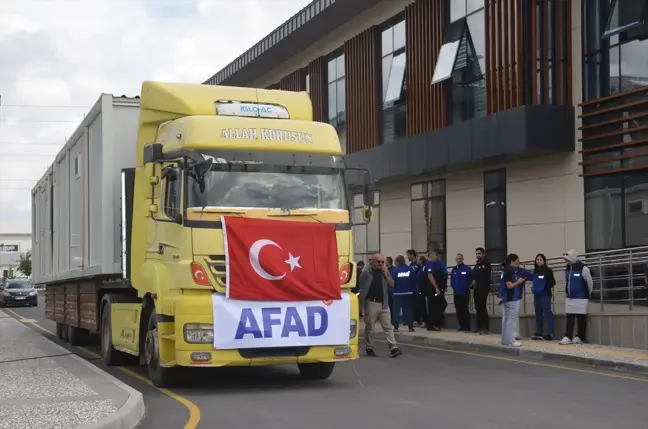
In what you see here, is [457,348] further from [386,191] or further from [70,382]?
[386,191]

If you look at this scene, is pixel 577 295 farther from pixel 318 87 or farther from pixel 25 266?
pixel 25 266

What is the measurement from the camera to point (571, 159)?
2083cm

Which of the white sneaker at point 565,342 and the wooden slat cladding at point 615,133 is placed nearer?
the white sneaker at point 565,342

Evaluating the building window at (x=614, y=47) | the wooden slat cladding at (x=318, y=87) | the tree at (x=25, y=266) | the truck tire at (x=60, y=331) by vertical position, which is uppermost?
the wooden slat cladding at (x=318, y=87)

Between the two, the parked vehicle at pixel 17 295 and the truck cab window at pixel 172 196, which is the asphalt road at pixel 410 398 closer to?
the truck cab window at pixel 172 196

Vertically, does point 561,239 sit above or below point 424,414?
above

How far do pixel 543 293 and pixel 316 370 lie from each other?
6.99 m

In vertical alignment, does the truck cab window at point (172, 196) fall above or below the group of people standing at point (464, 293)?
above

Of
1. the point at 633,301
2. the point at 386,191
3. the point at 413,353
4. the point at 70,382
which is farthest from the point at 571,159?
the point at 70,382

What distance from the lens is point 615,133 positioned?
63.4ft

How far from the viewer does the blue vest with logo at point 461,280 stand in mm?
20594

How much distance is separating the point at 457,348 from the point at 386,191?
11681mm

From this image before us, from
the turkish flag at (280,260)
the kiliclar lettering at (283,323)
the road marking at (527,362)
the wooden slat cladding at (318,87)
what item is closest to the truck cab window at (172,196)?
the turkish flag at (280,260)

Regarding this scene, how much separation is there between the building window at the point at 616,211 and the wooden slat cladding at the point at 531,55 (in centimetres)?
228
